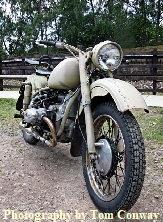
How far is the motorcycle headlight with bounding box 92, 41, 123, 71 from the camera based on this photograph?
2.29 metres

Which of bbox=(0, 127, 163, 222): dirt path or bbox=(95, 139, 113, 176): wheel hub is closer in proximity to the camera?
bbox=(95, 139, 113, 176): wheel hub

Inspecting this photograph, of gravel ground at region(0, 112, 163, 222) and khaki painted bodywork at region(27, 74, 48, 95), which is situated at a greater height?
khaki painted bodywork at region(27, 74, 48, 95)

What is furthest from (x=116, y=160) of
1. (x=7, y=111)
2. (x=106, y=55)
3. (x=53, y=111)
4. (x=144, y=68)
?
(x=144, y=68)

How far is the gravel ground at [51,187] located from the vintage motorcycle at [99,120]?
0.68 feet

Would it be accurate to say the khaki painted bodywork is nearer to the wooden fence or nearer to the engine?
the engine

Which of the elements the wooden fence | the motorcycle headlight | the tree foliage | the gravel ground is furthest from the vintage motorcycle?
the tree foliage

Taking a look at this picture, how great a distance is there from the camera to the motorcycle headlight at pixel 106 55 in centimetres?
229

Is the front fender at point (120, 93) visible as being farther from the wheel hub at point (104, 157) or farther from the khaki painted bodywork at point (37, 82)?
the khaki painted bodywork at point (37, 82)

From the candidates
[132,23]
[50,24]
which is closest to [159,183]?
[132,23]

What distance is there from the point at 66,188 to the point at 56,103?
36.7 inches

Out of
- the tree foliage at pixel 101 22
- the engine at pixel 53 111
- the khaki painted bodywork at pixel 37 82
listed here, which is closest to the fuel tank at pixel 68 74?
the engine at pixel 53 111

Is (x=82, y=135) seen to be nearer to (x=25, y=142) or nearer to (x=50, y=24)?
(x=25, y=142)

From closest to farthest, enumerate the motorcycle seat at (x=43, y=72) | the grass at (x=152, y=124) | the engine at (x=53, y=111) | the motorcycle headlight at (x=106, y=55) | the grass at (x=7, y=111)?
the motorcycle headlight at (x=106, y=55) < the engine at (x=53, y=111) < the motorcycle seat at (x=43, y=72) < the grass at (x=152, y=124) < the grass at (x=7, y=111)

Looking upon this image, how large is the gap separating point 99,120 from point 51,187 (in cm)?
88
